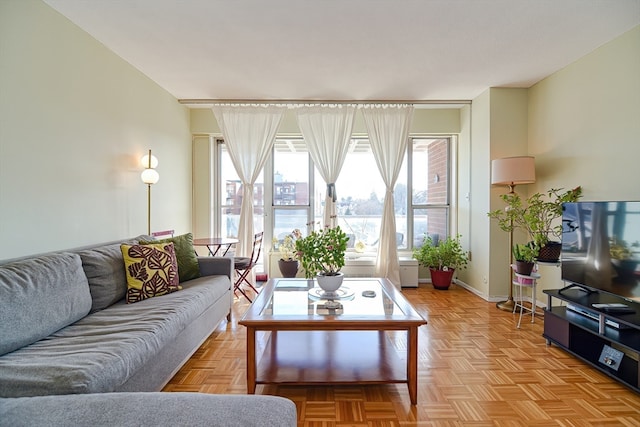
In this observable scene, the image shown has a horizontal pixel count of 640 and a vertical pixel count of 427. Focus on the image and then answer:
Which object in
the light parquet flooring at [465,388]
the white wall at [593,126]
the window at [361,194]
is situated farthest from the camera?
the window at [361,194]

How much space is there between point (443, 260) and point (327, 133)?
246cm

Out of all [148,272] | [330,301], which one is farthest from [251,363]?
[148,272]

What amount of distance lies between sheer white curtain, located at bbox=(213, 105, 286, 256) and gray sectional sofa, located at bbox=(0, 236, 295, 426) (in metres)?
1.82

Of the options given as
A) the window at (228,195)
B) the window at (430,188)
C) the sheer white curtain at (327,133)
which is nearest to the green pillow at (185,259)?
the window at (228,195)

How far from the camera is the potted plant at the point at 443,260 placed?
4270mm

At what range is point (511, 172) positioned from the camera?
3.28m

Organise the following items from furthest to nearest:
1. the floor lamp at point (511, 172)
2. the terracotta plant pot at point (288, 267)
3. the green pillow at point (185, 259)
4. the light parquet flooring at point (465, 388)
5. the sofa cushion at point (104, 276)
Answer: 1. the terracotta plant pot at point (288, 267)
2. the floor lamp at point (511, 172)
3. the green pillow at point (185, 259)
4. the sofa cushion at point (104, 276)
5. the light parquet flooring at point (465, 388)

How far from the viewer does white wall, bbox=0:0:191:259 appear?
196 cm

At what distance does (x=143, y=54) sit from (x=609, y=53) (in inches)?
169

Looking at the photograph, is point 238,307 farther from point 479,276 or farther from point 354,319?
point 479,276

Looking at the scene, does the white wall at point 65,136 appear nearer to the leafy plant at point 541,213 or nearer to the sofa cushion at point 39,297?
the sofa cushion at point 39,297

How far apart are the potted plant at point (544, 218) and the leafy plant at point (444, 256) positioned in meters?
0.91

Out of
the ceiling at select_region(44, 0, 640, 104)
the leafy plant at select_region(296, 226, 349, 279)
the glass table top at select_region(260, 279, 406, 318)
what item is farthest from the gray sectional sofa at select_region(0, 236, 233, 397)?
the ceiling at select_region(44, 0, 640, 104)

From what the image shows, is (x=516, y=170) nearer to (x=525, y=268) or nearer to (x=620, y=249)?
(x=525, y=268)
